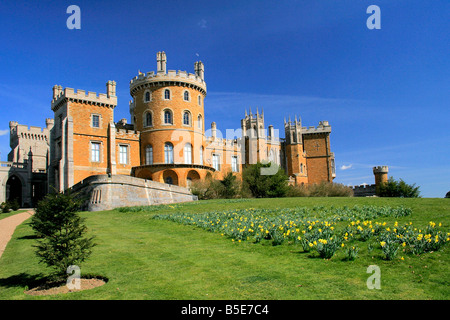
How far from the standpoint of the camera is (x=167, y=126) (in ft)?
121

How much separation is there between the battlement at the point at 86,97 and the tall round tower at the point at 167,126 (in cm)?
333

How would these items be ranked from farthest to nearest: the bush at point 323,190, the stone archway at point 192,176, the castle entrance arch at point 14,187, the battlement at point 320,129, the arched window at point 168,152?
the battlement at point 320,129, the castle entrance arch at point 14,187, the bush at point 323,190, the stone archway at point 192,176, the arched window at point 168,152

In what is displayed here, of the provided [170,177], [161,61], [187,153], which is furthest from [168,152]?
→ [161,61]

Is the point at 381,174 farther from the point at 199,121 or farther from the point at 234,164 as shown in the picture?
the point at 199,121

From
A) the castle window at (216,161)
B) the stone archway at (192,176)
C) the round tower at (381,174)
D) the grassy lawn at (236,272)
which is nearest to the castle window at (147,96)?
the stone archway at (192,176)

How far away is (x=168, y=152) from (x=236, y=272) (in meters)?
30.0

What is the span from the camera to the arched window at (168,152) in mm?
36594

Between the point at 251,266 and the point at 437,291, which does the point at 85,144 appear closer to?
the point at 251,266

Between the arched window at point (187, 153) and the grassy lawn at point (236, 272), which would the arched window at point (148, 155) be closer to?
the arched window at point (187, 153)

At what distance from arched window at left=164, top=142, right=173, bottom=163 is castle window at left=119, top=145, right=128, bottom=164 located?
4143 millimetres

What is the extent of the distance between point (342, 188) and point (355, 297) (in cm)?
3803

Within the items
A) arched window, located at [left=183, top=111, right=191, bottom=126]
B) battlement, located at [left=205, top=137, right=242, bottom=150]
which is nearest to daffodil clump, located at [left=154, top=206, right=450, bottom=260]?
arched window, located at [left=183, top=111, right=191, bottom=126]

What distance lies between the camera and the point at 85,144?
3359 centimetres
